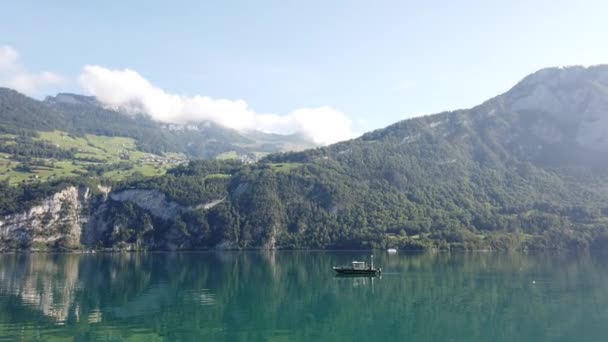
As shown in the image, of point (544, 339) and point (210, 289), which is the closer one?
point (544, 339)

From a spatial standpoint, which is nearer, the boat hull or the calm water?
the calm water

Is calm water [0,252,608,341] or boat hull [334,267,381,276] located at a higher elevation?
boat hull [334,267,381,276]

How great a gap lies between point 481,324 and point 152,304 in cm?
3971

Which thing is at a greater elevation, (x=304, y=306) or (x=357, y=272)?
(x=357, y=272)

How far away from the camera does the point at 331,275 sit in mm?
105438

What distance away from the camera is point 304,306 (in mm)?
68125

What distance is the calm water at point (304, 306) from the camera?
50.8m

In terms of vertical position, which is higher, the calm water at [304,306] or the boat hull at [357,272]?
the boat hull at [357,272]

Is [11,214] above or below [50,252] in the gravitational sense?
above

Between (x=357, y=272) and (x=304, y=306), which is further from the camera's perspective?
(x=357, y=272)

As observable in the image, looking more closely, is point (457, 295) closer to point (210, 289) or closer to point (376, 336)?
point (376, 336)

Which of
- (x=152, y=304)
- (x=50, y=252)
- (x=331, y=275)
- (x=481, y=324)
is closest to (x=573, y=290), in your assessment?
(x=481, y=324)

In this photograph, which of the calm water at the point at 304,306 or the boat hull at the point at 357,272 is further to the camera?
the boat hull at the point at 357,272

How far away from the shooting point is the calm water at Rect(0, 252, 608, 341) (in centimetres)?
5084
